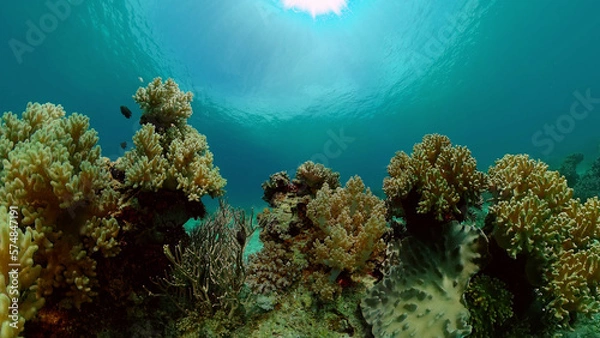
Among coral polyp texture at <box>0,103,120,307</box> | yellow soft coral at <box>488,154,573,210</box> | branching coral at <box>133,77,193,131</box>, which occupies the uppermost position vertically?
branching coral at <box>133,77,193,131</box>

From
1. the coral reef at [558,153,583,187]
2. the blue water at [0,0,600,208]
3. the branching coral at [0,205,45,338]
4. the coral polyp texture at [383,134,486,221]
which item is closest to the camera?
the branching coral at [0,205,45,338]

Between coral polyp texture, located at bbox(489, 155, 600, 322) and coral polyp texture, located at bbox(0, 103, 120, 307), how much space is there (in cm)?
461

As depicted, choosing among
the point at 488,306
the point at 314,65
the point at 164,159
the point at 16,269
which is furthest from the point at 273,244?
the point at 314,65

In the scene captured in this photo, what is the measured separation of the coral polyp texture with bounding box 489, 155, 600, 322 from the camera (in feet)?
10.5

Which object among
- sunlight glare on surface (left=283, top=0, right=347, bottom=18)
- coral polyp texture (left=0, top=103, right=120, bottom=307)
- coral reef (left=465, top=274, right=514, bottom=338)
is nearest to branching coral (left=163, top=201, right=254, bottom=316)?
coral polyp texture (left=0, top=103, right=120, bottom=307)

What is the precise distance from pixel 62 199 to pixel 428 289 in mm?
4301

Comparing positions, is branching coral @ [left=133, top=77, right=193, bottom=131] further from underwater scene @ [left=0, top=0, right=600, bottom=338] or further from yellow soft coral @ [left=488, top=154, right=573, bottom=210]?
yellow soft coral @ [left=488, top=154, right=573, bottom=210]

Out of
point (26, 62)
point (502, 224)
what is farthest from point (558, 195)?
point (26, 62)

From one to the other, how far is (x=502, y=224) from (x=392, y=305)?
1.65 metres

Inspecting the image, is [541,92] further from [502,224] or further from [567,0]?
[502,224]

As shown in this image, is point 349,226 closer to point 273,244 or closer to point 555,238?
point 273,244

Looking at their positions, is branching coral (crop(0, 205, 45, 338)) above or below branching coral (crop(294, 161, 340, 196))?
below

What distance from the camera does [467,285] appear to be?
10.5 feet

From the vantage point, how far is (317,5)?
111 feet
